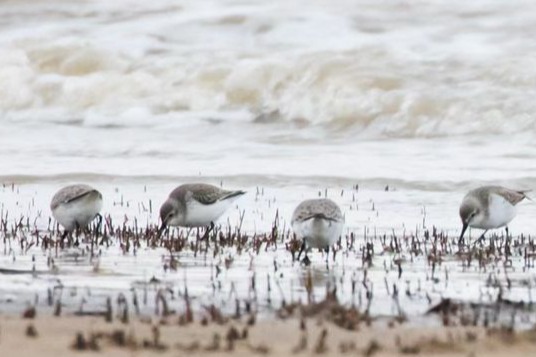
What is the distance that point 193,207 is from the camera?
12367 millimetres

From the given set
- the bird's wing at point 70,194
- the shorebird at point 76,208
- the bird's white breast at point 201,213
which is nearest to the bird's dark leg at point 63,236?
the shorebird at point 76,208

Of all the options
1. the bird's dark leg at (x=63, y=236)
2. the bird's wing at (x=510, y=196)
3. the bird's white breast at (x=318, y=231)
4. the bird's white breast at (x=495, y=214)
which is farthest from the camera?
the bird's wing at (x=510, y=196)

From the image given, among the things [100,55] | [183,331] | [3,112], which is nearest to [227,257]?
[183,331]

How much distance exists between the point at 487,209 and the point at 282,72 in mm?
15148

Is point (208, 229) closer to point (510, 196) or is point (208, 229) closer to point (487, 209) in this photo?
point (487, 209)

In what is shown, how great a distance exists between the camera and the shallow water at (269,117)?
10.5 m

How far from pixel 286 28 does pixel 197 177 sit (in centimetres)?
1192

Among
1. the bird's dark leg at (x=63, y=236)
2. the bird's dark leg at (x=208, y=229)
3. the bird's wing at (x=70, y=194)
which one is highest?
the bird's wing at (x=70, y=194)

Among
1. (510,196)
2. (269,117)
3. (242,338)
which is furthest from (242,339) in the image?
(269,117)

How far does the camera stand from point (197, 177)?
61.2ft

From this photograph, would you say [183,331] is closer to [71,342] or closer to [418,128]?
[71,342]

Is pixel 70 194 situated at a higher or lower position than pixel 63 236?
higher

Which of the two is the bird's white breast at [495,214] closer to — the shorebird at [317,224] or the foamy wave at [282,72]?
the shorebird at [317,224]

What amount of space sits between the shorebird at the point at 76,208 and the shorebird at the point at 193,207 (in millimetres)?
626
